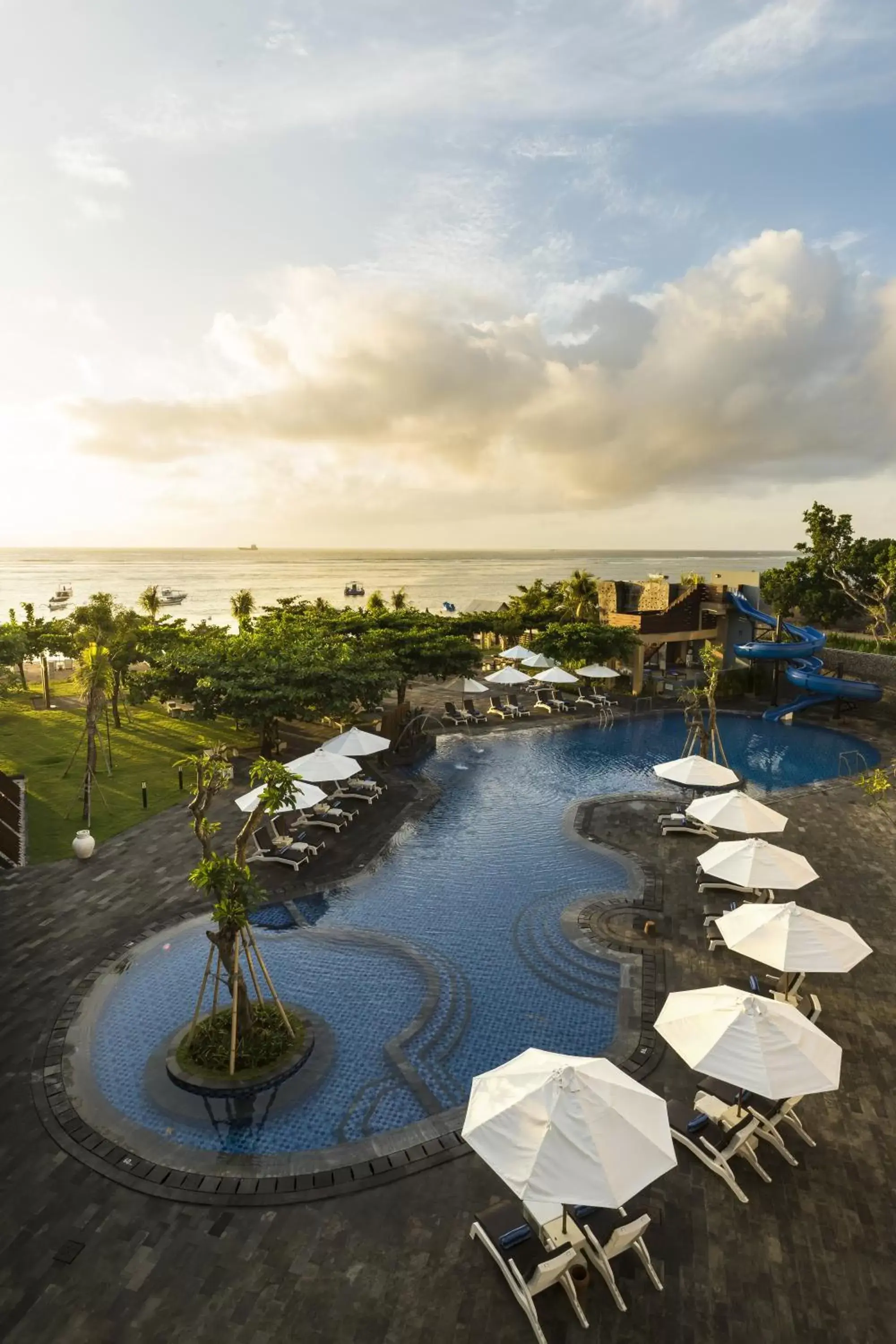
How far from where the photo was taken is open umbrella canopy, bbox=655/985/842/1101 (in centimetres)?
818

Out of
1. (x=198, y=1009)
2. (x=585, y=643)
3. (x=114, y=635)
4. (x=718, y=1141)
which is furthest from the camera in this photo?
(x=585, y=643)

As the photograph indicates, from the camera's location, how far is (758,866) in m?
14.3

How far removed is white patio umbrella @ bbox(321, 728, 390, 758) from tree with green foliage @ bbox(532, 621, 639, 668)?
15862 millimetres

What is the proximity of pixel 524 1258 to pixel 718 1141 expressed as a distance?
10.3 feet

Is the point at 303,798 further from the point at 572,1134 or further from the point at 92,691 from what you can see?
the point at 572,1134

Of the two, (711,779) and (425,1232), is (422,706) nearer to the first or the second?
(711,779)

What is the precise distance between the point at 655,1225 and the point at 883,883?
11.4 metres

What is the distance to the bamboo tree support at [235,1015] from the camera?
10.3 metres

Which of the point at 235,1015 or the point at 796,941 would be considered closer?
the point at 235,1015

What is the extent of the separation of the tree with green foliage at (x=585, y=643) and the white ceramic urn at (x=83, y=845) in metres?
24.0

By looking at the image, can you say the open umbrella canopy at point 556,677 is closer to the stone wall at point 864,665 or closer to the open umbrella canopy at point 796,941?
the stone wall at point 864,665

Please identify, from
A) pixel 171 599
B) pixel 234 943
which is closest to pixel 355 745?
pixel 234 943

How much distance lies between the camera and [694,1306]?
691cm

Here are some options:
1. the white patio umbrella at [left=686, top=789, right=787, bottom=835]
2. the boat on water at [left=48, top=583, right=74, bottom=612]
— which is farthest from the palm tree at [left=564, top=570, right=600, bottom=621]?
the boat on water at [left=48, top=583, right=74, bottom=612]
